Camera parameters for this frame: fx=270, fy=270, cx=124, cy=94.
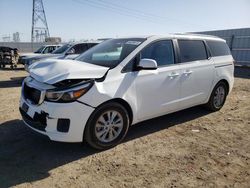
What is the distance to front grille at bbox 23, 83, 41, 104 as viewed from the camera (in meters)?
3.92

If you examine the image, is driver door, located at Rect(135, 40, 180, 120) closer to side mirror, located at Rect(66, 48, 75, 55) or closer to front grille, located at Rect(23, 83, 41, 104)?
front grille, located at Rect(23, 83, 41, 104)

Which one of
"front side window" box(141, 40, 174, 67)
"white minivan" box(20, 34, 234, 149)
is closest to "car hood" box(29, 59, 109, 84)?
"white minivan" box(20, 34, 234, 149)

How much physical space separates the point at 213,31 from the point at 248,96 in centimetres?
1420

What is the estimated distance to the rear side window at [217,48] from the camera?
19.4 feet

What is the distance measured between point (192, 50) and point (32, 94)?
10.4ft

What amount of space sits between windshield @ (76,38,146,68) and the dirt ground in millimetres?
1362

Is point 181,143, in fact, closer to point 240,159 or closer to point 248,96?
point 240,159

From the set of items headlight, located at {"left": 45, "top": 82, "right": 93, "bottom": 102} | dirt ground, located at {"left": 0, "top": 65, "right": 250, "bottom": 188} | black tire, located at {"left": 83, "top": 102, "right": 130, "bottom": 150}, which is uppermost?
headlight, located at {"left": 45, "top": 82, "right": 93, "bottom": 102}

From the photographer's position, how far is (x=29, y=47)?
41062mm

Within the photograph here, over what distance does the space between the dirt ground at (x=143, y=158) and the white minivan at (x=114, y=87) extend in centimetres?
37

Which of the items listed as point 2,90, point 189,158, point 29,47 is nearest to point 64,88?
point 189,158

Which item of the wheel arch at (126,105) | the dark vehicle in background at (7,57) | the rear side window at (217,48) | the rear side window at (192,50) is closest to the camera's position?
the wheel arch at (126,105)

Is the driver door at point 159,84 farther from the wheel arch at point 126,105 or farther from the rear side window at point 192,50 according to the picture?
the rear side window at point 192,50

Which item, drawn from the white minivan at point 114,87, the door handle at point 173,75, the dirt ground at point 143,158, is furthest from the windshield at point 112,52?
the dirt ground at point 143,158
